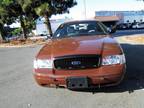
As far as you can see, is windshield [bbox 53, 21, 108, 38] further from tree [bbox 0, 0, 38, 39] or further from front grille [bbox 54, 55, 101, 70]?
tree [bbox 0, 0, 38, 39]

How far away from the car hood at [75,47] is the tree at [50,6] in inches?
801

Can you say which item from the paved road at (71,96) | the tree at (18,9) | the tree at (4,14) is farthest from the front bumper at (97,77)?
the tree at (4,14)

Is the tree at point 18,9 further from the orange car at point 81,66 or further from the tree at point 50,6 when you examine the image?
the orange car at point 81,66

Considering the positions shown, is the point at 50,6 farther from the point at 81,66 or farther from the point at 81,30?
the point at 81,66

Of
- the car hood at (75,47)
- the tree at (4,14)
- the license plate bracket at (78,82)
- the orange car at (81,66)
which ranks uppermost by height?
the car hood at (75,47)

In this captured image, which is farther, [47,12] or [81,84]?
[47,12]

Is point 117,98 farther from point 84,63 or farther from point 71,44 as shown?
point 71,44

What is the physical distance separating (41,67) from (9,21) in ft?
86.6

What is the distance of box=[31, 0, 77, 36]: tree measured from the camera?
28109 millimetres

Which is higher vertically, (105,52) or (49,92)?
(105,52)

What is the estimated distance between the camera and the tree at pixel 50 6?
28.1 m

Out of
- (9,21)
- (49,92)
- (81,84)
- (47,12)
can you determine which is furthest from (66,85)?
(9,21)

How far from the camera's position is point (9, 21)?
32.5 metres

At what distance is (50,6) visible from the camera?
28.4 m
